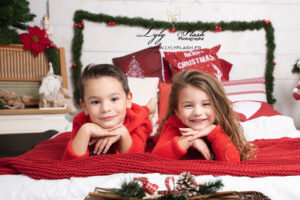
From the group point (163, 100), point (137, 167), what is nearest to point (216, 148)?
point (137, 167)

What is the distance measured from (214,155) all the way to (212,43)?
5.85 feet

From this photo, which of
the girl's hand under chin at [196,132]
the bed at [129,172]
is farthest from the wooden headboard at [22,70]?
the girl's hand under chin at [196,132]

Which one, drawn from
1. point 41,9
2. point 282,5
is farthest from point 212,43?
point 41,9

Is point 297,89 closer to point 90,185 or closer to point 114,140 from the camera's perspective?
point 114,140

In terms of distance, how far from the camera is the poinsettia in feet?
7.27

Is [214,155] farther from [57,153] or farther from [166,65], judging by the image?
[166,65]

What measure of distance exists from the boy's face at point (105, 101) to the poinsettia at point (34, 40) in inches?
57.1

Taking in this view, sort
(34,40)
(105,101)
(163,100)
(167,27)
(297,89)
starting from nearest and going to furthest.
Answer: (105,101), (163,100), (34,40), (297,89), (167,27)

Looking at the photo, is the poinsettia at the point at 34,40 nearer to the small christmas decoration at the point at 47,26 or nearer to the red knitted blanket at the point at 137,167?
the small christmas decoration at the point at 47,26

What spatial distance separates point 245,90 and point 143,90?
87 cm

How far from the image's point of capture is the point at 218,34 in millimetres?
2625

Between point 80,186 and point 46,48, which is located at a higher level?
point 46,48

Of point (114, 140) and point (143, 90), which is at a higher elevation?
point (143, 90)

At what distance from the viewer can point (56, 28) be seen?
2492 millimetres
